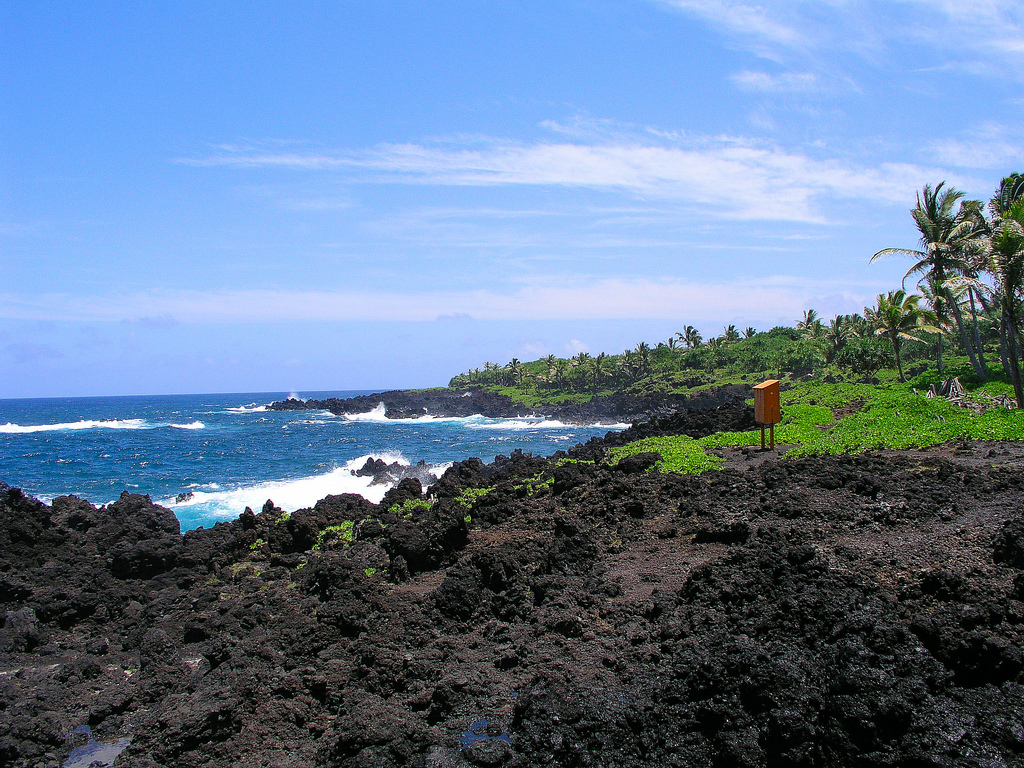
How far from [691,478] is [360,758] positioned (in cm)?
1239

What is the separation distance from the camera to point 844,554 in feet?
32.5

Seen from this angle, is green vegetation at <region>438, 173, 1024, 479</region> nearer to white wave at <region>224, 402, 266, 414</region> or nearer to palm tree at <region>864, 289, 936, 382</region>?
palm tree at <region>864, 289, 936, 382</region>

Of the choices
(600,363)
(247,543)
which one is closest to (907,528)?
(247,543)

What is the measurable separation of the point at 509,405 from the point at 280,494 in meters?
66.3

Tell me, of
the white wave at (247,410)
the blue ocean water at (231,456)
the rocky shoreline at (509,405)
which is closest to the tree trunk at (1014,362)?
the rocky shoreline at (509,405)

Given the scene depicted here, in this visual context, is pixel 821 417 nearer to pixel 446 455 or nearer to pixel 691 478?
pixel 691 478

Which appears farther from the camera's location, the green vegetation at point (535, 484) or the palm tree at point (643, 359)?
the palm tree at point (643, 359)

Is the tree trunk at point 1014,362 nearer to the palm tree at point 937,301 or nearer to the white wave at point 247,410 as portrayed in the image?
the palm tree at point 937,301

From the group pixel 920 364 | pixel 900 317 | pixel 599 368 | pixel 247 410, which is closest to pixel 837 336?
pixel 920 364

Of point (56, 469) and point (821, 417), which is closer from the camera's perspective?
point (821, 417)

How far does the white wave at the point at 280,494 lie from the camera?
83.8 ft

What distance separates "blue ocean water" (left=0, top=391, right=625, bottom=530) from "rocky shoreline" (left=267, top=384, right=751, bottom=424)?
5.82m

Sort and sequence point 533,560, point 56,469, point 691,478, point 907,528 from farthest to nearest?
point 56,469, point 691,478, point 533,560, point 907,528

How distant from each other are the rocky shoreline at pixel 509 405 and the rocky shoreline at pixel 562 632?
37.1 meters
